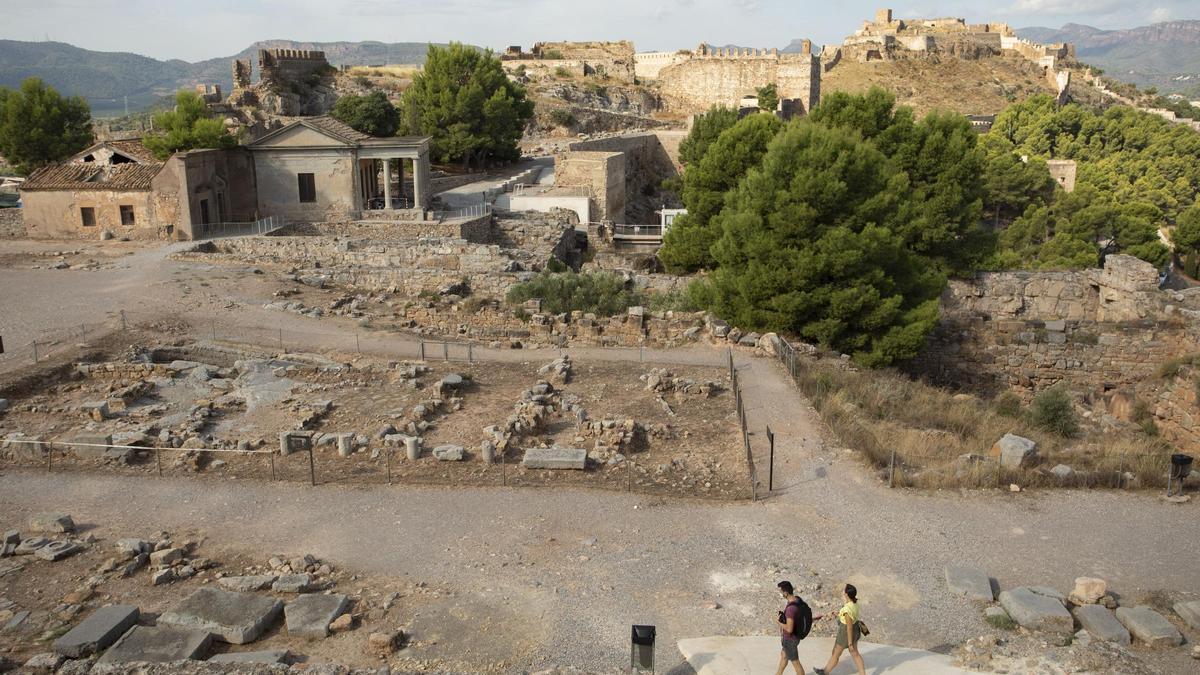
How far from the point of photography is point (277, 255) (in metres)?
27.4

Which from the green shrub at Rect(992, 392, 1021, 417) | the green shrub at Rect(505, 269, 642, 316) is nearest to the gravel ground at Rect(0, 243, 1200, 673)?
the green shrub at Rect(992, 392, 1021, 417)

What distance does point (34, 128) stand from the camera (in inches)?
1473

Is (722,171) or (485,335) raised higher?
(722,171)

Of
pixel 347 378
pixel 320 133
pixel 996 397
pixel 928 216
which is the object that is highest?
pixel 320 133

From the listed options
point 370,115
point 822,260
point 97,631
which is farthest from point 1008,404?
point 370,115

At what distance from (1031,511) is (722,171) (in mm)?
20236

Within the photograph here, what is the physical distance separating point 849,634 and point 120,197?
94.5ft

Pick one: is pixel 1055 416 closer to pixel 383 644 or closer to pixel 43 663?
pixel 383 644

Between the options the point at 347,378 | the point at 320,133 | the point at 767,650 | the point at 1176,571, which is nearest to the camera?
the point at 767,650

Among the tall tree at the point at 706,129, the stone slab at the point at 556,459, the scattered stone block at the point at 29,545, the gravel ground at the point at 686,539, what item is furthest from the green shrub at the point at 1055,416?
the tall tree at the point at 706,129

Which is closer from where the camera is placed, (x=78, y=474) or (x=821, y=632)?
(x=821, y=632)

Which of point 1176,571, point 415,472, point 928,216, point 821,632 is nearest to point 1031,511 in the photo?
point 1176,571

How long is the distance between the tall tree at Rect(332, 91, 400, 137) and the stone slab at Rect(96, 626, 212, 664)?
133 feet

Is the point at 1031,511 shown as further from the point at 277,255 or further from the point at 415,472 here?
the point at 277,255
